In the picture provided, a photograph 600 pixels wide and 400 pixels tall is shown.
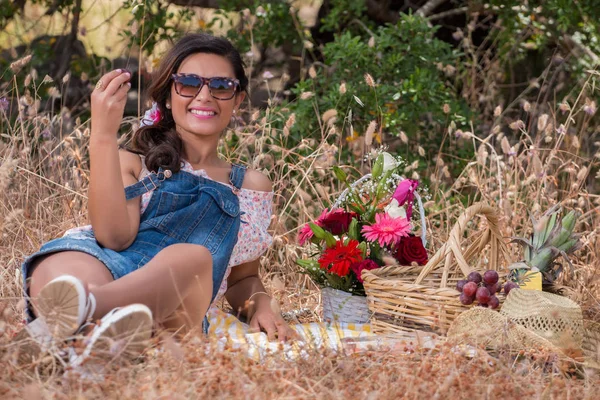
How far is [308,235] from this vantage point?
3596 mm

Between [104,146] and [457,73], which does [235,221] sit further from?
[457,73]

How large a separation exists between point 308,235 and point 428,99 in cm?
208

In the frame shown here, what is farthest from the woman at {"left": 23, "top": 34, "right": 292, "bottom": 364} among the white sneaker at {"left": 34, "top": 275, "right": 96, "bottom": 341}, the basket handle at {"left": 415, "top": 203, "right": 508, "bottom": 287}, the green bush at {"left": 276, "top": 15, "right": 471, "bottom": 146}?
the green bush at {"left": 276, "top": 15, "right": 471, "bottom": 146}

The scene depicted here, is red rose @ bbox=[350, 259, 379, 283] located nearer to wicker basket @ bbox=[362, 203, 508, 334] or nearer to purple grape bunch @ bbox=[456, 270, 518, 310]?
wicker basket @ bbox=[362, 203, 508, 334]

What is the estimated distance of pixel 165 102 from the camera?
3.58 metres

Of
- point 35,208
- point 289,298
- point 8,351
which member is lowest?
point 289,298

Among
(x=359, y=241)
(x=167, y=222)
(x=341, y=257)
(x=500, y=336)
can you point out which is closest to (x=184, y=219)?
(x=167, y=222)

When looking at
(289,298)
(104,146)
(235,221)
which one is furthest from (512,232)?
(104,146)

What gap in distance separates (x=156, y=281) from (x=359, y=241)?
114 centimetres

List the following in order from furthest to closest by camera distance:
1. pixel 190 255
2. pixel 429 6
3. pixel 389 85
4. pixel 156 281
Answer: pixel 429 6 < pixel 389 85 < pixel 190 255 < pixel 156 281

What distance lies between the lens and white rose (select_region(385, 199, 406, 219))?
11.9ft

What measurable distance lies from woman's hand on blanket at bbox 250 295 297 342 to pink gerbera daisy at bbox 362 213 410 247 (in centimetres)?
49

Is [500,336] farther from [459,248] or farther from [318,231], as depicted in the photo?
[318,231]

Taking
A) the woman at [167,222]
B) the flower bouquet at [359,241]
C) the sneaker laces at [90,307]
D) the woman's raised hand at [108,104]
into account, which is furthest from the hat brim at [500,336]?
the woman's raised hand at [108,104]
